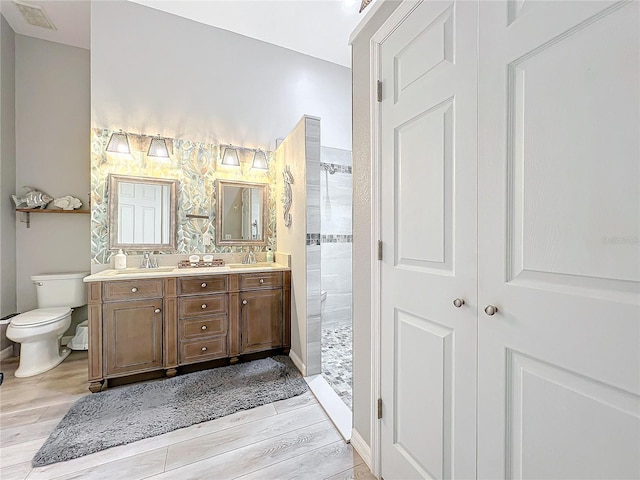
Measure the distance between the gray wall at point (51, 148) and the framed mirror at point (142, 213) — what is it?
0.68m

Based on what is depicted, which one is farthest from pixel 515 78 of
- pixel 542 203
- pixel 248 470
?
pixel 248 470

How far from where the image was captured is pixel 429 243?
1.10 meters

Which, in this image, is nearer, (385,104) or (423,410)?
(423,410)

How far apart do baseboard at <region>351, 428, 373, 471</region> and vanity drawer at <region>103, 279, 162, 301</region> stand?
1.82 m

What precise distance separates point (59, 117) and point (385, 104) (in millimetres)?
3489

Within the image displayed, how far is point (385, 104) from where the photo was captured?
1341 mm

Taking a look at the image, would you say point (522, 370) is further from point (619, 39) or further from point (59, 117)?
point (59, 117)

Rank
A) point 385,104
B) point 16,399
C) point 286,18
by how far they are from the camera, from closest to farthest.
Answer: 1. point 385,104
2. point 16,399
3. point 286,18

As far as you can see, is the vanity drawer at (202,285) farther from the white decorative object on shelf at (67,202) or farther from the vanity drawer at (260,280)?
the white decorative object on shelf at (67,202)

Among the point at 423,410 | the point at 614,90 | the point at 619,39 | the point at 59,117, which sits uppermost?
the point at 59,117

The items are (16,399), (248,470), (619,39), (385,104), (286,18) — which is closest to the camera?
(619,39)

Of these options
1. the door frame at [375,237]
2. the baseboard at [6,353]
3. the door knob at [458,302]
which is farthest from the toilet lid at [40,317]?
the door knob at [458,302]

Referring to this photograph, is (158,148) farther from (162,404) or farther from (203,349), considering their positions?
(162,404)

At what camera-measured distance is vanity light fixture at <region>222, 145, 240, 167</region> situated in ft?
10.2
